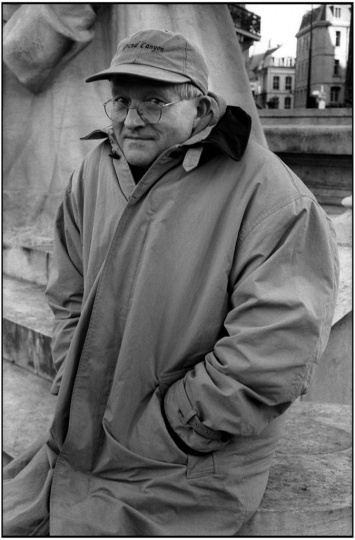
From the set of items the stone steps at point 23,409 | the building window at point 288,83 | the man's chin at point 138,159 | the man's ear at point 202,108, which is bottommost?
the stone steps at point 23,409

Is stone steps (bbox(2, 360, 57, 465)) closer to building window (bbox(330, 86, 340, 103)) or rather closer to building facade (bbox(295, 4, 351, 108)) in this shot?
building facade (bbox(295, 4, 351, 108))

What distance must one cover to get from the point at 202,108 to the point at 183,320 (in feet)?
1.90

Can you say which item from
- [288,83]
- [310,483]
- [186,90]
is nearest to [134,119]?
[186,90]

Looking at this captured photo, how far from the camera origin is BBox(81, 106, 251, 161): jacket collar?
1958 mm

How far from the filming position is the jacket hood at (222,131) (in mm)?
1963

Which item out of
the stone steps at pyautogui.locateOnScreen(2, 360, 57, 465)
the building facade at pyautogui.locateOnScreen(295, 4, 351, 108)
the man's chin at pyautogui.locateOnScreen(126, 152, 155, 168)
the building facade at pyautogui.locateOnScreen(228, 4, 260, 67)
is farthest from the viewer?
the building facade at pyautogui.locateOnScreen(295, 4, 351, 108)

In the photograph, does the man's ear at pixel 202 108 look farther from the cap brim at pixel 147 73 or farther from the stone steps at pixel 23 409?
the stone steps at pixel 23 409

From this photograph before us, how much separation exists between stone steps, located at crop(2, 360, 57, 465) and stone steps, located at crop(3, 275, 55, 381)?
0.17ft

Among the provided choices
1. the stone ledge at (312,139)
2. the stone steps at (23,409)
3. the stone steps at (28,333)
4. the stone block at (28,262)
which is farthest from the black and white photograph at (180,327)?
the stone ledge at (312,139)

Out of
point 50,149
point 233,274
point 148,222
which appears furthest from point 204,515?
point 50,149

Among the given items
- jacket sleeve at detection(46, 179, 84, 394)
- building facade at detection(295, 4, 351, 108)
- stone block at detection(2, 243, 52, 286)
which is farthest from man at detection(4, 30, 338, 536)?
building facade at detection(295, 4, 351, 108)

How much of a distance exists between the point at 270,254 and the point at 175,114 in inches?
18.0

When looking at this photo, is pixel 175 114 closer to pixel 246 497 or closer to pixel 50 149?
pixel 246 497

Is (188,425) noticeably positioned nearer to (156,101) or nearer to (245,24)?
(156,101)
